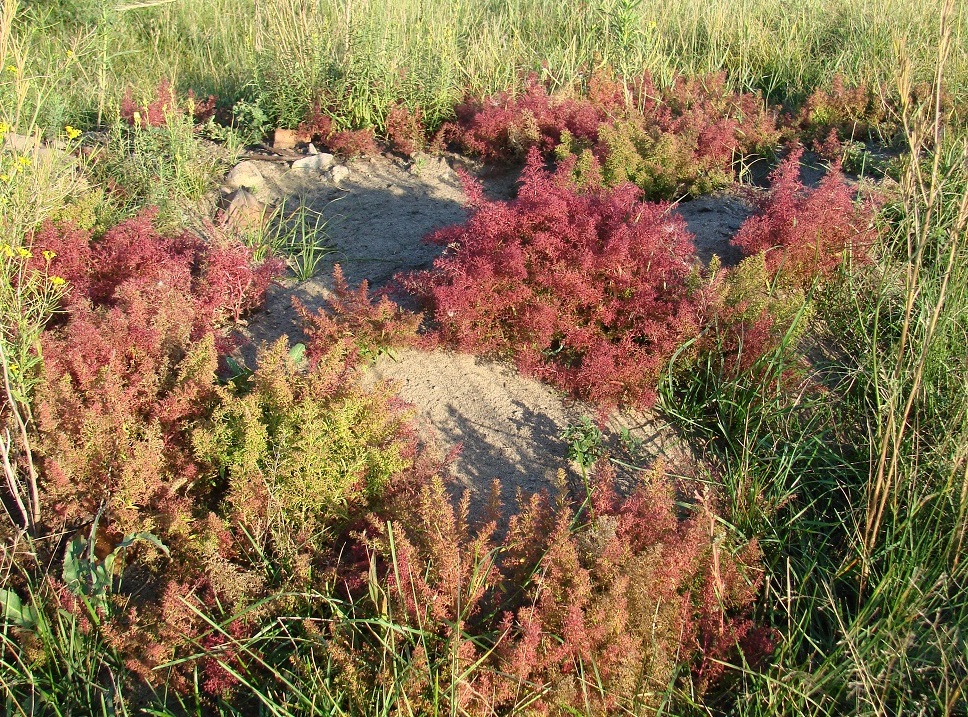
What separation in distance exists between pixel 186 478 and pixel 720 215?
3.62 m

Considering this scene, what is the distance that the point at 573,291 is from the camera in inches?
159

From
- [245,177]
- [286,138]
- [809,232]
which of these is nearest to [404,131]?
[286,138]

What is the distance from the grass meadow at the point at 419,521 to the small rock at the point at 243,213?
20.0 inches

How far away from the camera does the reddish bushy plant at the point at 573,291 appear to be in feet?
12.9

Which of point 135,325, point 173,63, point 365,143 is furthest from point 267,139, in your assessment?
point 135,325

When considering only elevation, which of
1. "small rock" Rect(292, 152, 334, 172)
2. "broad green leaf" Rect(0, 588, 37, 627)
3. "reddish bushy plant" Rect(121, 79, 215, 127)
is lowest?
"broad green leaf" Rect(0, 588, 37, 627)

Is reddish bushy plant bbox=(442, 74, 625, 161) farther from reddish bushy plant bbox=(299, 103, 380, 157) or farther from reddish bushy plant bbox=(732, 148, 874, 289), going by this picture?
reddish bushy plant bbox=(732, 148, 874, 289)

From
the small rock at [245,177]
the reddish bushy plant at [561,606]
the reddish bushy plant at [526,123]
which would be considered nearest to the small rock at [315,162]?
the small rock at [245,177]

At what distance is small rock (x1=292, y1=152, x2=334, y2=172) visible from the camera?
20.6ft

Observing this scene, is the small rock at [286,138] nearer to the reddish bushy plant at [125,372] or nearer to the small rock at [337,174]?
the small rock at [337,174]

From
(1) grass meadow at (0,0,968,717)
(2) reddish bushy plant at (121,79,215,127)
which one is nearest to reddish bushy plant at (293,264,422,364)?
(1) grass meadow at (0,0,968,717)

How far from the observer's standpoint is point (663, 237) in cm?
414

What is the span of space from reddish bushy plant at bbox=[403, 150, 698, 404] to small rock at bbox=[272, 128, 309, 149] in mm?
2957

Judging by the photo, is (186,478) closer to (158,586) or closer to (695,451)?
(158,586)
